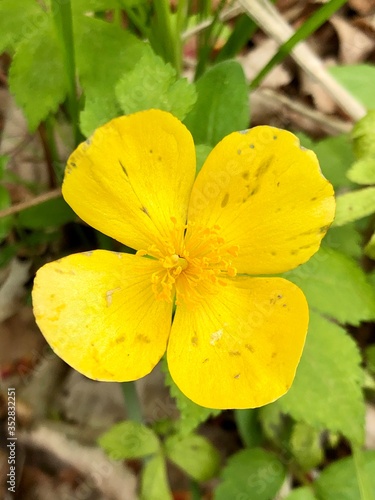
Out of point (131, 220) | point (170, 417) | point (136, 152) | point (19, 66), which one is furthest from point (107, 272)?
point (170, 417)

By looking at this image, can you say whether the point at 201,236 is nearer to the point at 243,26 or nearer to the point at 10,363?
the point at 243,26

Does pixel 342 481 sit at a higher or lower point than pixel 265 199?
lower

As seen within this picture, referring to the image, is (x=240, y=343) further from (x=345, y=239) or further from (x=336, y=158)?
(x=336, y=158)

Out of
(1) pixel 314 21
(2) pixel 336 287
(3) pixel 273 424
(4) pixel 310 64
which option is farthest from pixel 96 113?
(3) pixel 273 424

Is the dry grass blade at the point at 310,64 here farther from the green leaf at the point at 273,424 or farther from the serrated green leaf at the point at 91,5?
the green leaf at the point at 273,424

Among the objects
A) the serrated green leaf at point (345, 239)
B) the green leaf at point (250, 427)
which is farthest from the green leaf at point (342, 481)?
the serrated green leaf at point (345, 239)
